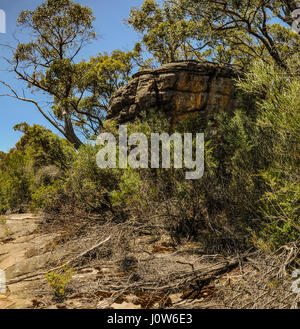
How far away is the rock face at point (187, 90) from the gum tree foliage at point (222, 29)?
1.27 metres

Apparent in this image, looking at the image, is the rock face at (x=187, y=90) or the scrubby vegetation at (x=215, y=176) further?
the rock face at (x=187, y=90)

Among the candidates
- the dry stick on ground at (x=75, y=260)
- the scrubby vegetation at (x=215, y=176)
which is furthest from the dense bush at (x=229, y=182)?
the dry stick on ground at (x=75, y=260)

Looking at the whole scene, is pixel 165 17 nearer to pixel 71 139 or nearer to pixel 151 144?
pixel 71 139

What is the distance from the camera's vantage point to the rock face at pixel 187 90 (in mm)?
6652

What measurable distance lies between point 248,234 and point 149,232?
2333mm

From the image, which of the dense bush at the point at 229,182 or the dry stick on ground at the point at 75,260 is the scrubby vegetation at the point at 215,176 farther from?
the dry stick on ground at the point at 75,260

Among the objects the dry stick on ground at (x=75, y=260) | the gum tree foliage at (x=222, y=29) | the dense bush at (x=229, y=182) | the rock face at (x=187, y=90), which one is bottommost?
the dry stick on ground at (x=75, y=260)

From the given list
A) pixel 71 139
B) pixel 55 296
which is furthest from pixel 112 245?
pixel 71 139

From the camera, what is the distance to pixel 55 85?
42.4 ft

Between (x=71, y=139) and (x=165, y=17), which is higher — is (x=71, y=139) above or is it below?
below

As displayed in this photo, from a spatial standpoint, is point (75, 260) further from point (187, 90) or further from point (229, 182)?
point (187, 90)

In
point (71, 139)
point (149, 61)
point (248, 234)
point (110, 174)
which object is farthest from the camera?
point (149, 61)

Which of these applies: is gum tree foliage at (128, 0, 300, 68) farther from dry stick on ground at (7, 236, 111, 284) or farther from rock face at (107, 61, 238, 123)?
dry stick on ground at (7, 236, 111, 284)

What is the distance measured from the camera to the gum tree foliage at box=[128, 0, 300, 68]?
24.2ft
